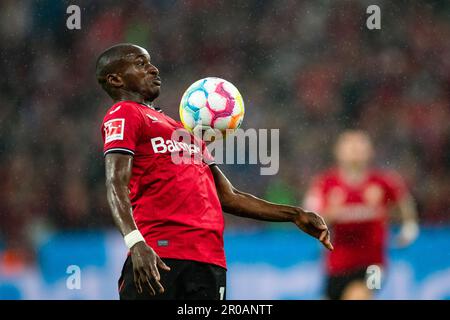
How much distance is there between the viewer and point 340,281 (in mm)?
6949

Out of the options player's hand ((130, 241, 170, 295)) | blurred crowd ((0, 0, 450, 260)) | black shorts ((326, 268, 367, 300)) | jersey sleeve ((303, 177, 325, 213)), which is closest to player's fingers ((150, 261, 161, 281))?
player's hand ((130, 241, 170, 295))

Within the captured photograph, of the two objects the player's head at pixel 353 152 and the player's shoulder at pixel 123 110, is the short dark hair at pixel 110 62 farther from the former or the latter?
the player's head at pixel 353 152

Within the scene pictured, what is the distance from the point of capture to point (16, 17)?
9273mm

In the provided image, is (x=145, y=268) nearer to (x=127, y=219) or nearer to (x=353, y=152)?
(x=127, y=219)

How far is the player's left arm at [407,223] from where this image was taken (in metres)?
6.87

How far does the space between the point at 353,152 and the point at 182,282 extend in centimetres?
403

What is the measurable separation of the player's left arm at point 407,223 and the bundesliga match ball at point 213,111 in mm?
2789

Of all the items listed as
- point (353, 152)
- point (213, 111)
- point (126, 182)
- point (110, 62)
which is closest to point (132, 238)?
point (126, 182)

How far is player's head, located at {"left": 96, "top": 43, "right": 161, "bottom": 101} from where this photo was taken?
4.12 metres

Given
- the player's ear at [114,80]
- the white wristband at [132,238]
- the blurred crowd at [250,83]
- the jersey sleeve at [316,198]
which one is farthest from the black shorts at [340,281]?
the white wristband at [132,238]

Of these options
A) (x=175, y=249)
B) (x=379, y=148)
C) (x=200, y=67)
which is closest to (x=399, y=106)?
(x=379, y=148)

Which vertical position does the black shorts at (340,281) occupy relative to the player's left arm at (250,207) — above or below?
below

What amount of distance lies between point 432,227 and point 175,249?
3895 millimetres
